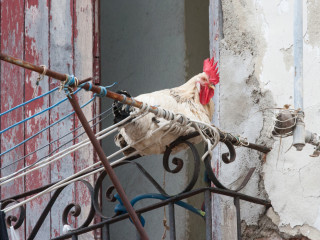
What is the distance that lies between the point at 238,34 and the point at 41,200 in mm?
1188

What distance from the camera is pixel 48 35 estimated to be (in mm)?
3939

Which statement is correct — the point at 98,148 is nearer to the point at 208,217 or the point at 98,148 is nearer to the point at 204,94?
the point at 208,217

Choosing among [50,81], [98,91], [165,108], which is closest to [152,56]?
[50,81]

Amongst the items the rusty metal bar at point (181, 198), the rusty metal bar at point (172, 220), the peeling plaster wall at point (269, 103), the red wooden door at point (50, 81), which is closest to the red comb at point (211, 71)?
the peeling plaster wall at point (269, 103)

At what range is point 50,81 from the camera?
3883 mm

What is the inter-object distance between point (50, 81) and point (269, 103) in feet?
3.52

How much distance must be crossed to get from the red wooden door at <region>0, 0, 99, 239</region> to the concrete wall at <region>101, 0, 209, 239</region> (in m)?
0.93

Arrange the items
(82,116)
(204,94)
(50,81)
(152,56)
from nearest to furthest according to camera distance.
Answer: (82,116) → (204,94) → (50,81) → (152,56)

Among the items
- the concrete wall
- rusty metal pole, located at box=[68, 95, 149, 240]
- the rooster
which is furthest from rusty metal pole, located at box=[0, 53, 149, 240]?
the concrete wall

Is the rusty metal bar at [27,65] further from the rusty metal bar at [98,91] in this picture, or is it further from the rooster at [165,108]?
the rooster at [165,108]

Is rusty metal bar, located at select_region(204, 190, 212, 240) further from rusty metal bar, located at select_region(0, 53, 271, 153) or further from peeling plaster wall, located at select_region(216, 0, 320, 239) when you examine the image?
peeling plaster wall, located at select_region(216, 0, 320, 239)

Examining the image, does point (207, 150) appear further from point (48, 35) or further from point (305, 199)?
point (48, 35)

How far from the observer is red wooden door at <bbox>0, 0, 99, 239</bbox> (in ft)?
12.4

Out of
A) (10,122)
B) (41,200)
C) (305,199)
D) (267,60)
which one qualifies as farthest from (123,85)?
(305,199)
